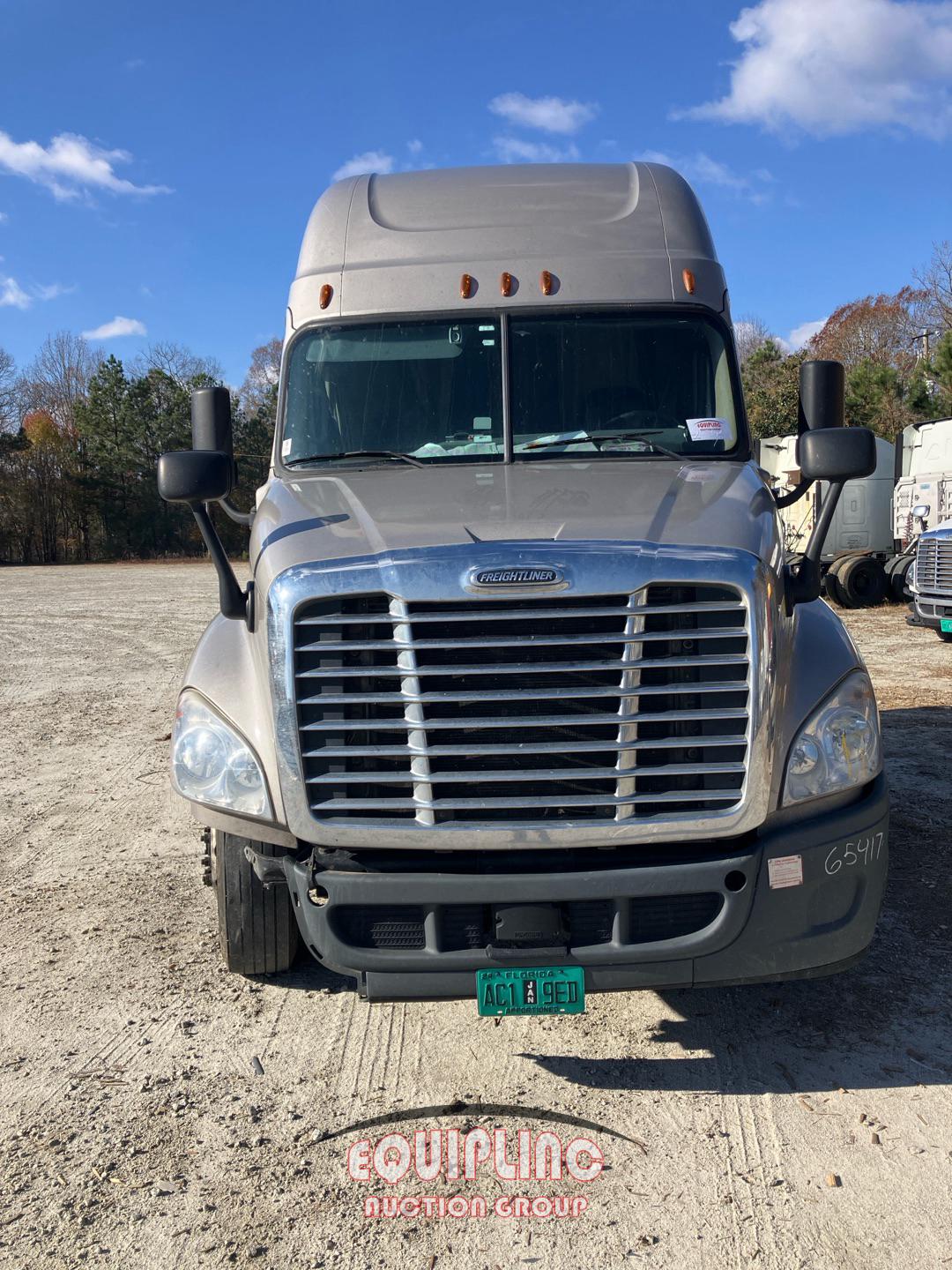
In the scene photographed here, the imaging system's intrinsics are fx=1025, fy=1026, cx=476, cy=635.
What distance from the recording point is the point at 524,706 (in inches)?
124

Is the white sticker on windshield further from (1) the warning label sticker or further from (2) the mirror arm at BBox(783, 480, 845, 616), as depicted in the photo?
(1) the warning label sticker

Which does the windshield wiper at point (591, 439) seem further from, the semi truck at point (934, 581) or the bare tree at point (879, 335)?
the bare tree at point (879, 335)

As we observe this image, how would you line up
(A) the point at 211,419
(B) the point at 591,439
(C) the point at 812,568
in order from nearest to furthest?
1. (C) the point at 812,568
2. (B) the point at 591,439
3. (A) the point at 211,419

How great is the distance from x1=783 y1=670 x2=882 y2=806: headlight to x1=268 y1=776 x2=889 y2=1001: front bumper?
0.36ft

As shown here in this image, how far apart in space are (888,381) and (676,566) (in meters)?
31.9

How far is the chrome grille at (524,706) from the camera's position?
303 cm

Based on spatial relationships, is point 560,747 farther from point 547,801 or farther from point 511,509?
point 511,509

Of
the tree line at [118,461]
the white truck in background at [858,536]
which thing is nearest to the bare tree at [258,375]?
the tree line at [118,461]

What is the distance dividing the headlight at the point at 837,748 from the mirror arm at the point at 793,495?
39.5 inches

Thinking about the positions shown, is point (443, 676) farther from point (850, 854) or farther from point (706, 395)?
point (706, 395)

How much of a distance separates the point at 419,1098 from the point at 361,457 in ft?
8.04

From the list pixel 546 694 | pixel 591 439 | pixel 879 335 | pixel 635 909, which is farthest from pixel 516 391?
pixel 879 335

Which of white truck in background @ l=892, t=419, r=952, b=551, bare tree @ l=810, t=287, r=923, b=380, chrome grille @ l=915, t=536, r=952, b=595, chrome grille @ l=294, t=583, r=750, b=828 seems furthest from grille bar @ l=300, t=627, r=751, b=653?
bare tree @ l=810, t=287, r=923, b=380

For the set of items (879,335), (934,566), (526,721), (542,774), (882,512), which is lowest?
(934,566)
